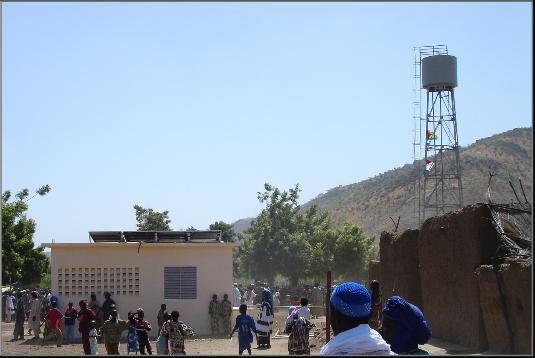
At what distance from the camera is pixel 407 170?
4013 inches

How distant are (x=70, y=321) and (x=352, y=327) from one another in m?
19.6

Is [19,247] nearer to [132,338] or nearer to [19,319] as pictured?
[19,319]

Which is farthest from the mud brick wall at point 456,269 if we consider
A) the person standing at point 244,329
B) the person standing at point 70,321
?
the person standing at point 70,321

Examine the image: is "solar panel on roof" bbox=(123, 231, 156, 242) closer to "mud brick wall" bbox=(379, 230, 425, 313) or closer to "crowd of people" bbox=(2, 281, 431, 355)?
"crowd of people" bbox=(2, 281, 431, 355)

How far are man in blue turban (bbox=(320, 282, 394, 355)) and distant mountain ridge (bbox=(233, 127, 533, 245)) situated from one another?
62258 mm

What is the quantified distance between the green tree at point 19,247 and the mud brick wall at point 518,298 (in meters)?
21.4

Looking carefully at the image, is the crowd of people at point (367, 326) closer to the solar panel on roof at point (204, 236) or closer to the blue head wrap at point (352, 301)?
the blue head wrap at point (352, 301)

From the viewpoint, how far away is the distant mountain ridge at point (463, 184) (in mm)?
74438

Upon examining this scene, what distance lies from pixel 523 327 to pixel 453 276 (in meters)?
3.47

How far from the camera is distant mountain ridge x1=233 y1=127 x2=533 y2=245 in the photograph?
74438mm

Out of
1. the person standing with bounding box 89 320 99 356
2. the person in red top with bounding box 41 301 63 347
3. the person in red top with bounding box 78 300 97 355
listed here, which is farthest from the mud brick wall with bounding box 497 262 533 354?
the person in red top with bounding box 41 301 63 347

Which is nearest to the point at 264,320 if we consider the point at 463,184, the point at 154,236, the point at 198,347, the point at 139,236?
the point at 198,347

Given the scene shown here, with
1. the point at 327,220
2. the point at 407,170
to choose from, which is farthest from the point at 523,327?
the point at 407,170

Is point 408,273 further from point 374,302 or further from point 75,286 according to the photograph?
point 75,286
